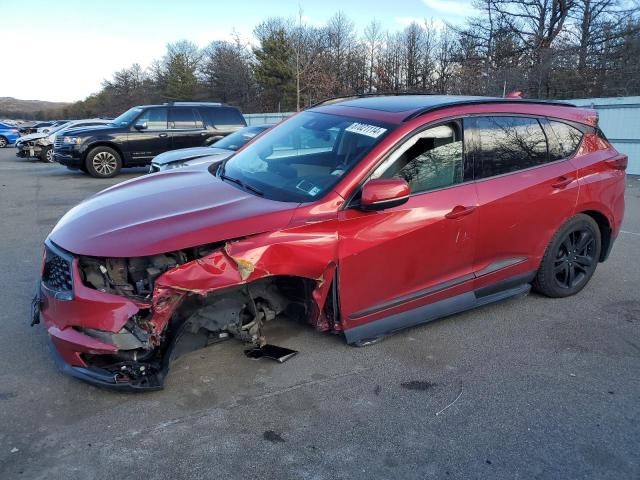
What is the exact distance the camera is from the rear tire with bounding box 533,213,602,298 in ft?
14.3

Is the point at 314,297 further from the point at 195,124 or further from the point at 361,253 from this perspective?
the point at 195,124

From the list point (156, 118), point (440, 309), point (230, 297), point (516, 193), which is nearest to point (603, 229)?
point (516, 193)

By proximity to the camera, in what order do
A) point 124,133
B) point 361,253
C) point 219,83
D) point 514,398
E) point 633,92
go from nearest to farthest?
point 514,398, point 361,253, point 124,133, point 633,92, point 219,83

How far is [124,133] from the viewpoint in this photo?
1321 centimetres

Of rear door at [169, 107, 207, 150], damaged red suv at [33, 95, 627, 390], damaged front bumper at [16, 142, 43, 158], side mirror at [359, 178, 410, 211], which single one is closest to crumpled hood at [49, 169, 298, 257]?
damaged red suv at [33, 95, 627, 390]

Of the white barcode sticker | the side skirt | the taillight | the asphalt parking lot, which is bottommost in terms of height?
the asphalt parking lot

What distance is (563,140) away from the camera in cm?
436

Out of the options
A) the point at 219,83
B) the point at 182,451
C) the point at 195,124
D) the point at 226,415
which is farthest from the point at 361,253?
the point at 219,83

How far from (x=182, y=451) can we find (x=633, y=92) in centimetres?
2251

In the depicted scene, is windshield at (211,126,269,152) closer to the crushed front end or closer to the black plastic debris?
the black plastic debris

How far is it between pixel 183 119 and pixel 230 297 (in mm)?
11246

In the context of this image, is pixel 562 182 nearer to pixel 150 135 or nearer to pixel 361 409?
Answer: pixel 361 409

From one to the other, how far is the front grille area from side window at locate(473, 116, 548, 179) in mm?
2875

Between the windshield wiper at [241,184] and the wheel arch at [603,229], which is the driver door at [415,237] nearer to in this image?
the windshield wiper at [241,184]
